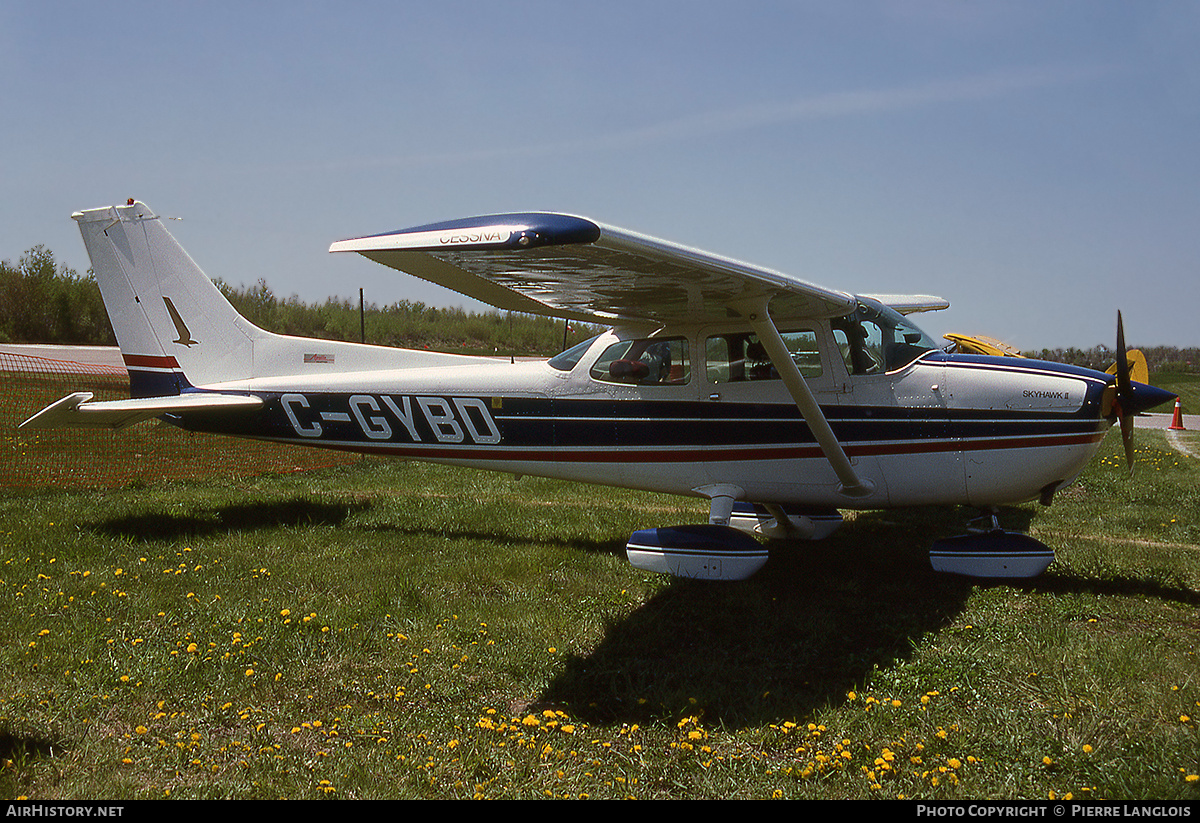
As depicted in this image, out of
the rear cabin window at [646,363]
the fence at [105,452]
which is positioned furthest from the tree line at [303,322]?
the rear cabin window at [646,363]

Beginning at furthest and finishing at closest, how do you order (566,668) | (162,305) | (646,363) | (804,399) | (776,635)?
1. (162,305)
2. (646,363)
3. (804,399)
4. (776,635)
5. (566,668)

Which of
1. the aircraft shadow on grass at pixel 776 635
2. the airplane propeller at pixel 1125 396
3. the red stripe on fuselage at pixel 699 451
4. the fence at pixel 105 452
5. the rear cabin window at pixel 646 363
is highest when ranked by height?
the rear cabin window at pixel 646 363

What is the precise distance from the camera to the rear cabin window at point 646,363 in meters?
6.56

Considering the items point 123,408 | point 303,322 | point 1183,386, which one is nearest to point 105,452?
point 123,408

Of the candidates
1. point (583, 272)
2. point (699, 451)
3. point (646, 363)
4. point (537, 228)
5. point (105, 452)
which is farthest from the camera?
point (105, 452)

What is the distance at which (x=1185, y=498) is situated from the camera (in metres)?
9.07

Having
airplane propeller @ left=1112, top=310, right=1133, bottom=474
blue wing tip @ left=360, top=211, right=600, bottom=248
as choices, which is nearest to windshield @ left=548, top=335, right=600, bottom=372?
blue wing tip @ left=360, top=211, right=600, bottom=248

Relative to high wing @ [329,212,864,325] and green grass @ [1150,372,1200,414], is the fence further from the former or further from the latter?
green grass @ [1150,372,1200,414]

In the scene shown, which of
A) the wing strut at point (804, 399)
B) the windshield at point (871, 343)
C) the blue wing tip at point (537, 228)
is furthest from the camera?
the windshield at point (871, 343)

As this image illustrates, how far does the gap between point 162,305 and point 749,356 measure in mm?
6331

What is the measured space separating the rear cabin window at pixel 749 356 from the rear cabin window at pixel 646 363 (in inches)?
9.5

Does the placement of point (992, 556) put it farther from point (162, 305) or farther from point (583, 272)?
point (162, 305)

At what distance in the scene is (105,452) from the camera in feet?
38.1

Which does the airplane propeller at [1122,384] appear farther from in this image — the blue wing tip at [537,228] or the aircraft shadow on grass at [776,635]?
the blue wing tip at [537,228]
